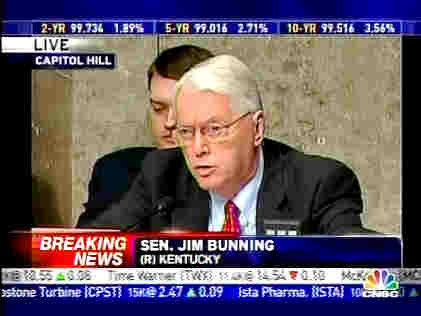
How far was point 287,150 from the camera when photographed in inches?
235

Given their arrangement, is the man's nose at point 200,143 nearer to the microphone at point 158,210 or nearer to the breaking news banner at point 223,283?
the microphone at point 158,210

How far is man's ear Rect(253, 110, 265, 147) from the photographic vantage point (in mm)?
5930

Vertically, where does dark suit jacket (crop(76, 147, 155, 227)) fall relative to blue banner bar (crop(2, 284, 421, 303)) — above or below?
above

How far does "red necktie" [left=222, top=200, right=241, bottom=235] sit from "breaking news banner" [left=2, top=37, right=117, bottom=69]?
2.84ft

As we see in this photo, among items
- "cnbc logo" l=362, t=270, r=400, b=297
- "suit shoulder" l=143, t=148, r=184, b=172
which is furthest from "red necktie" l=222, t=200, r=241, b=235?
"cnbc logo" l=362, t=270, r=400, b=297

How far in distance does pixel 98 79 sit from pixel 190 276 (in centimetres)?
103

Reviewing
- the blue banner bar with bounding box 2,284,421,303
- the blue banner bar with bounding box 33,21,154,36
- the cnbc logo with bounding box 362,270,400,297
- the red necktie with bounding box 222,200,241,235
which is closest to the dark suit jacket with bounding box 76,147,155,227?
the blue banner bar with bounding box 2,284,421,303

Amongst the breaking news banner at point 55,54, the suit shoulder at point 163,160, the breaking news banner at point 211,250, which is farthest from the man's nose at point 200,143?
the breaking news banner at point 55,54

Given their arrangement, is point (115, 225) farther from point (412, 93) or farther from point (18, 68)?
point (412, 93)

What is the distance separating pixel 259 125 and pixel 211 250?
0.63 meters

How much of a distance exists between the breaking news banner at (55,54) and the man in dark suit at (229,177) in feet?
1.32

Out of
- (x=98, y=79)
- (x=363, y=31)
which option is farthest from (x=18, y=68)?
(x=363, y=31)

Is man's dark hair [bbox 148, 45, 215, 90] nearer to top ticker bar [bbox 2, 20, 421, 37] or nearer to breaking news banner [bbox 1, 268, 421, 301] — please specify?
top ticker bar [bbox 2, 20, 421, 37]

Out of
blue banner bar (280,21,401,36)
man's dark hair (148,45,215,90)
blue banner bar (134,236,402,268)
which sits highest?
blue banner bar (280,21,401,36)
